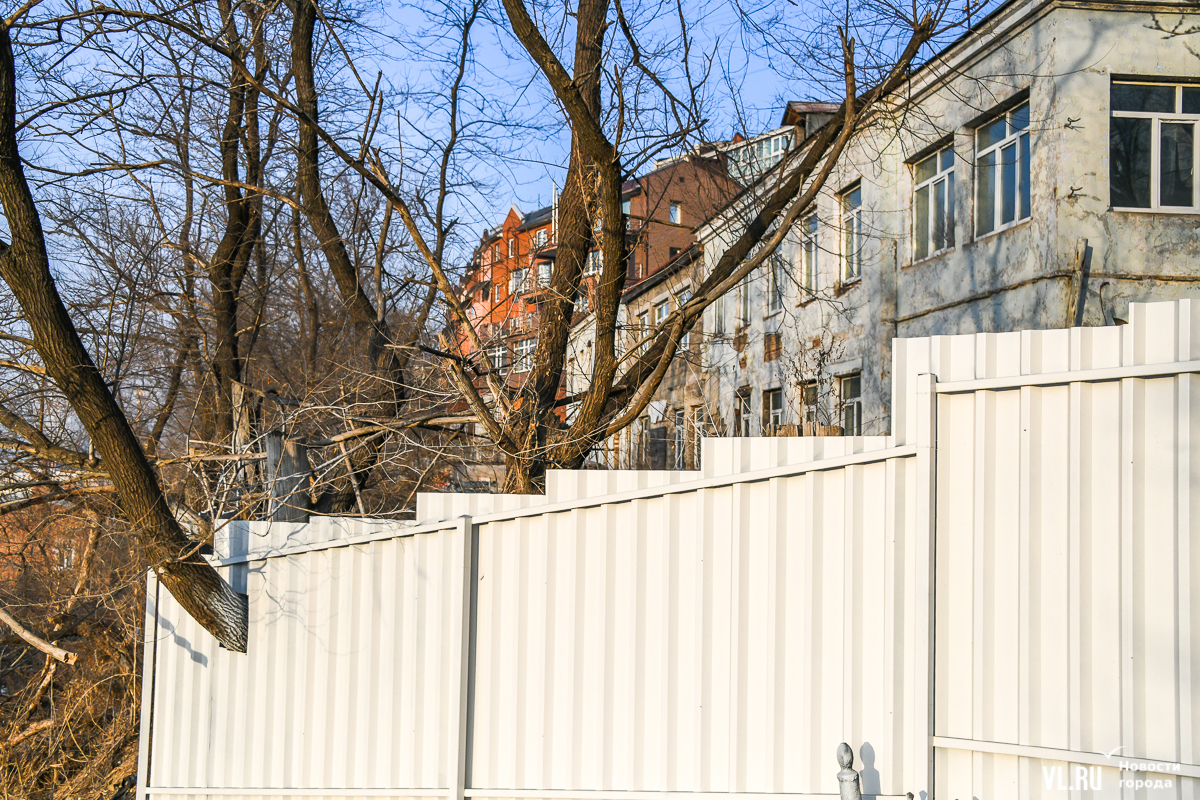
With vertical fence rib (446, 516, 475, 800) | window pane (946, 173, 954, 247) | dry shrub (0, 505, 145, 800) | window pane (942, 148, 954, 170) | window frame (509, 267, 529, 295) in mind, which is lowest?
dry shrub (0, 505, 145, 800)

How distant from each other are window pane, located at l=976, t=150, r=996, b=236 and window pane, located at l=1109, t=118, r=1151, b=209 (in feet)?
5.11

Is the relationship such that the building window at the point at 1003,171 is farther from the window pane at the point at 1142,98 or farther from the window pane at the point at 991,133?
the window pane at the point at 1142,98

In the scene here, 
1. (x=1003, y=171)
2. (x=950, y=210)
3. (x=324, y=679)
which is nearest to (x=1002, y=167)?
(x=1003, y=171)

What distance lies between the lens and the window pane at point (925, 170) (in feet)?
45.9

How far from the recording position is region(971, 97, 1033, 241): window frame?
11.6m

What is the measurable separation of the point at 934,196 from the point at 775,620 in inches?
459

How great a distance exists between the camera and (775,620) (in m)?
3.96

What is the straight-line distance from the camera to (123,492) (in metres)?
5.44

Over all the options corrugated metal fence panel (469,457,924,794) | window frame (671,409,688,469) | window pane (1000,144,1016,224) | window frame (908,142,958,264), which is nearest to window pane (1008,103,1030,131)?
window pane (1000,144,1016,224)

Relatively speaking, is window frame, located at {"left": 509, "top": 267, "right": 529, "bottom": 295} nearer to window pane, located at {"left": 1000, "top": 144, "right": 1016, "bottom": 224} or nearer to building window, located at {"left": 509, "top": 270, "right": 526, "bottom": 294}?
building window, located at {"left": 509, "top": 270, "right": 526, "bottom": 294}

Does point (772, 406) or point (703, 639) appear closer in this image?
point (703, 639)

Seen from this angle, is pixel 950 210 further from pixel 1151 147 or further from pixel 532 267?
pixel 532 267

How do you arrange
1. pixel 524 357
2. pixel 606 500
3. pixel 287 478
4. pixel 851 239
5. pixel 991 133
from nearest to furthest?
1. pixel 606 500
2. pixel 287 478
3. pixel 524 357
4. pixel 991 133
5. pixel 851 239

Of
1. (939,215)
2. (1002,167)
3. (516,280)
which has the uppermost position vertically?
(1002,167)
